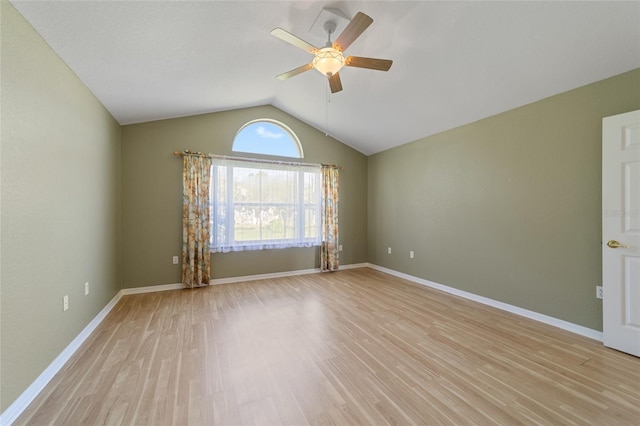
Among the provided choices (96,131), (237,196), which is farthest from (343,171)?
(96,131)

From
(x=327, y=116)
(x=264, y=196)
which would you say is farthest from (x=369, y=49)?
(x=264, y=196)

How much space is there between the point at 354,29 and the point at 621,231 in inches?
109

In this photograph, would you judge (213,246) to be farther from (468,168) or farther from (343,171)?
(468,168)

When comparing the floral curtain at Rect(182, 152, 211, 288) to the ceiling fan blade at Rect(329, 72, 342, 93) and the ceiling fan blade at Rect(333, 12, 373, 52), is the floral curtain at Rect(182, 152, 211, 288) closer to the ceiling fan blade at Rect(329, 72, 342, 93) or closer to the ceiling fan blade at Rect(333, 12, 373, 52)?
the ceiling fan blade at Rect(329, 72, 342, 93)

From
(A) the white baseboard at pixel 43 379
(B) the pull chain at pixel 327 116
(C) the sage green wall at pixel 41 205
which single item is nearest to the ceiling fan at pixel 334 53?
(B) the pull chain at pixel 327 116

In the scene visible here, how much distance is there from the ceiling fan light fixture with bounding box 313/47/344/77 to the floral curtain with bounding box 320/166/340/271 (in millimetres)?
2759

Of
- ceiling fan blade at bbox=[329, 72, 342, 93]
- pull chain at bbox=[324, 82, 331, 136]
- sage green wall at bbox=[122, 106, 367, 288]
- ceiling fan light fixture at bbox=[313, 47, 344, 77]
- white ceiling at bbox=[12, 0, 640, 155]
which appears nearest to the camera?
white ceiling at bbox=[12, 0, 640, 155]

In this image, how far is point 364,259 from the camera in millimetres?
5531

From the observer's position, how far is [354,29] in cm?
187

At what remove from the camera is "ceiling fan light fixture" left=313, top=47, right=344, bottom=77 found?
82.7 inches

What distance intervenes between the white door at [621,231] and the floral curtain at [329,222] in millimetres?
3539

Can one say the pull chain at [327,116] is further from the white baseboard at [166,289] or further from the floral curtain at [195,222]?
the white baseboard at [166,289]

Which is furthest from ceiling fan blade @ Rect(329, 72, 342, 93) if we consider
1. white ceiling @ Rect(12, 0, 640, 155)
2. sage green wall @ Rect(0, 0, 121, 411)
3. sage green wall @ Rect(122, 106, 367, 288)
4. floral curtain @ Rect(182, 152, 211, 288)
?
floral curtain @ Rect(182, 152, 211, 288)

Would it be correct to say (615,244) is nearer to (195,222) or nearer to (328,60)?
(328,60)
